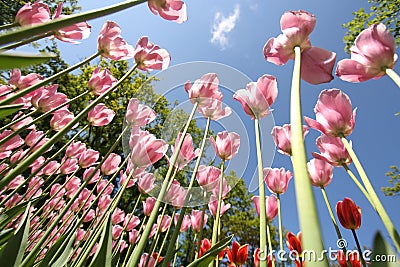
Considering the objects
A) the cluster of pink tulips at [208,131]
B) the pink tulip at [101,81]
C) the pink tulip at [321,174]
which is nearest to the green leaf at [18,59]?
the cluster of pink tulips at [208,131]

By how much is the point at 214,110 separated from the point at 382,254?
2.31 ft

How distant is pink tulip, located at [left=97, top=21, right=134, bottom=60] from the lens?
3.41ft

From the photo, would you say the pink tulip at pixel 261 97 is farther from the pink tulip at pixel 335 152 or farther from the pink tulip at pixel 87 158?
the pink tulip at pixel 87 158

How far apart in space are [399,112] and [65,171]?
662 centimetres

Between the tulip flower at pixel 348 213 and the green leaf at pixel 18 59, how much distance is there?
991 millimetres

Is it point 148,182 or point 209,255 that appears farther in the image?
point 148,182

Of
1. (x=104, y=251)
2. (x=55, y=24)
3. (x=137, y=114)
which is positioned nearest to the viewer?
(x=55, y=24)

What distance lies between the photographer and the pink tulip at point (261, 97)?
2.49 ft

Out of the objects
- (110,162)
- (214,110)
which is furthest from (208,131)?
(110,162)

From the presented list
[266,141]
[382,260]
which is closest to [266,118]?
[266,141]

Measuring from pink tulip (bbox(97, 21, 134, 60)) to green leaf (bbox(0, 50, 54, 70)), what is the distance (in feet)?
A: 1.78

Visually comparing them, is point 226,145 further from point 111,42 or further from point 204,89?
point 111,42

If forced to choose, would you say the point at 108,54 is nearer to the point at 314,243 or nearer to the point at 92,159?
the point at 92,159

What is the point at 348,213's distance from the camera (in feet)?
3.23
